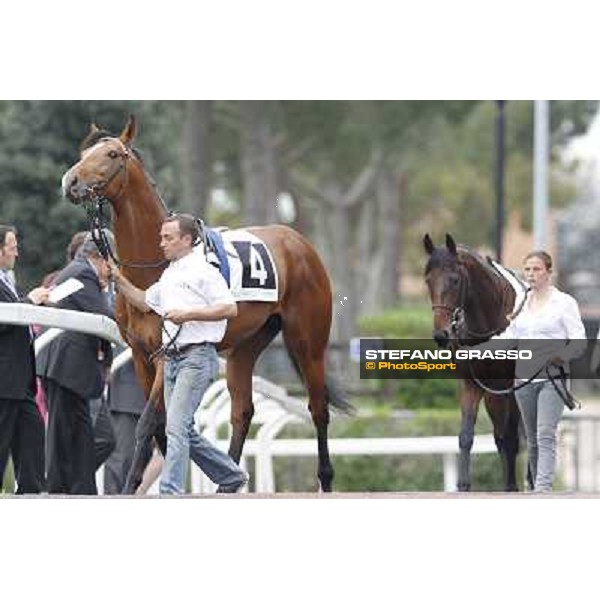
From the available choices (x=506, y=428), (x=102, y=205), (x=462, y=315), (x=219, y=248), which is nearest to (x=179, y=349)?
(x=219, y=248)

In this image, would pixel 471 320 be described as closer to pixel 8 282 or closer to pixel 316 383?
pixel 316 383

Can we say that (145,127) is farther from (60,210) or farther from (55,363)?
(55,363)

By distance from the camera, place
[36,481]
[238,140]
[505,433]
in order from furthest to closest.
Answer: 1. [238,140]
2. [505,433]
3. [36,481]

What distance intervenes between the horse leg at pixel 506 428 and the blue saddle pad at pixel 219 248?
1954 mm

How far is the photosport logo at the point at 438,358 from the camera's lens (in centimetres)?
1089

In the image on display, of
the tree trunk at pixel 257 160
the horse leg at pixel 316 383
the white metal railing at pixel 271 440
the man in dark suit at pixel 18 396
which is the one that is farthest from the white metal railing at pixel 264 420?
the tree trunk at pixel 257 160

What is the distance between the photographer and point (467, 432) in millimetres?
10773

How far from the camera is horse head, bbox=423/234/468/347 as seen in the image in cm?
1041

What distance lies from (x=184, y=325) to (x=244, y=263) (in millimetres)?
1001

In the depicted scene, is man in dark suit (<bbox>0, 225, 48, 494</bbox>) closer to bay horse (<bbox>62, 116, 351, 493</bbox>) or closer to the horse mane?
bay horse (<bbox>62, 116, 351, 493</bbox>)

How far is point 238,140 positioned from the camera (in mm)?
40906

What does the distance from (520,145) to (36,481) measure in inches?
1522
